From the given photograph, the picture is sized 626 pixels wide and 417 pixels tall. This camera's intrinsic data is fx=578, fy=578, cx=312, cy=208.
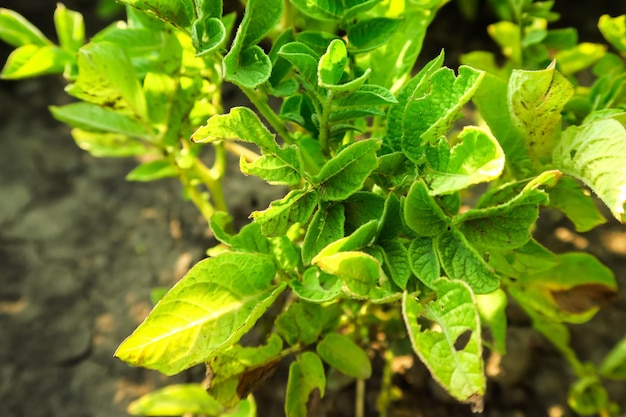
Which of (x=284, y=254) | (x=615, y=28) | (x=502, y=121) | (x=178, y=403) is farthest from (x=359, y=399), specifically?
(x=615, y=28)

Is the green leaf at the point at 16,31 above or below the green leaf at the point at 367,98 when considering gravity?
below

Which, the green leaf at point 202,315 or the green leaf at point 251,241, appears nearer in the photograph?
the green leaf at point 202,315

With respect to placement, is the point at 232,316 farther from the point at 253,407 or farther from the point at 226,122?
the point at 253,407

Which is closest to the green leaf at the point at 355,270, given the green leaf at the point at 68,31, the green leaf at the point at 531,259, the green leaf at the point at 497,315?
the green leaf at the point at 531,259

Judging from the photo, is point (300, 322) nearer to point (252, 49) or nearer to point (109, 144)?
point (252, 49)

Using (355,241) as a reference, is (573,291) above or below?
below

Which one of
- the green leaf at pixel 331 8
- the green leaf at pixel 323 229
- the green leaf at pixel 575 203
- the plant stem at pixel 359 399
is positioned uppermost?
the green leaf at pixel 331 8

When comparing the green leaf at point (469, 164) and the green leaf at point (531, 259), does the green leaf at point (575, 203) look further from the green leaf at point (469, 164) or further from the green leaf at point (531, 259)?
the green leaf at point (469, 164)

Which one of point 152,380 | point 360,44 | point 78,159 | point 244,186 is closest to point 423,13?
point 360,44
